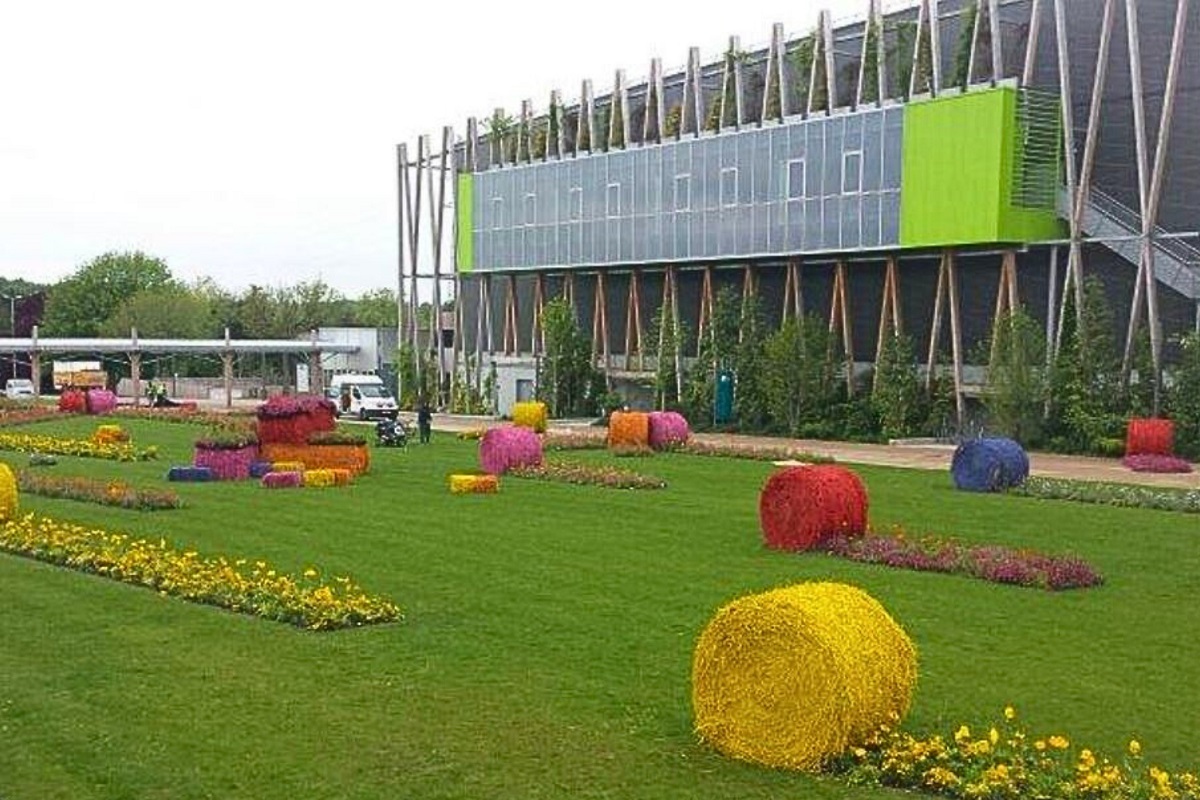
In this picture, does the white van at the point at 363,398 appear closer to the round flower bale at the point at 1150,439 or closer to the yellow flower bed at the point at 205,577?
the round flower bale at the point at 1150,439

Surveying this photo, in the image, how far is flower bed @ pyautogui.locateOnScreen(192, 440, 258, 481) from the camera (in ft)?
103

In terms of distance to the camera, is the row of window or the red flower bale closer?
the red flower bale

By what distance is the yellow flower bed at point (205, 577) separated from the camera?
1455cm

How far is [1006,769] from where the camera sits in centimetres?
889

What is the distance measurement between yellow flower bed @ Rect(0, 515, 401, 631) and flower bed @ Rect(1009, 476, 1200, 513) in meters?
16.1

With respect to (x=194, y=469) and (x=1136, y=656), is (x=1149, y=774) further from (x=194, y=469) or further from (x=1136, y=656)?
(x=194, y=469)

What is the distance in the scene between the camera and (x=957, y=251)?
4675cm

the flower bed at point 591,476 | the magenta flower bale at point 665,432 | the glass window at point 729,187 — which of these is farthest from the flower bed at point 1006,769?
the glass window at point 729,187

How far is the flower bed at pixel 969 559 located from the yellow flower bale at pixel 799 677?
7.18 metres

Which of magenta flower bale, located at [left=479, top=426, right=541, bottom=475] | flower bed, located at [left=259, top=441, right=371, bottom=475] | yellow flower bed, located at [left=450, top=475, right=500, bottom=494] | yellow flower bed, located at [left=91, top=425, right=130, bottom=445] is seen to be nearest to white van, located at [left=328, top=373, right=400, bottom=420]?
yellow flower bed, located at [left=91, top=425, right=130, bottom=445]

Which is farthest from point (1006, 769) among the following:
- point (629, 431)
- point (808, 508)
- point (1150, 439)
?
point (629, 431)

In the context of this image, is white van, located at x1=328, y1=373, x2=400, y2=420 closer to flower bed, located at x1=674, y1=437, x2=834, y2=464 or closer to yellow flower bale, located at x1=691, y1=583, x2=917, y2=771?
flower bed, located at x1=674, y1=437, x2=834, y2=464

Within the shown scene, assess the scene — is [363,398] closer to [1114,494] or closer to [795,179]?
[795,179]

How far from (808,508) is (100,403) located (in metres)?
47.3
